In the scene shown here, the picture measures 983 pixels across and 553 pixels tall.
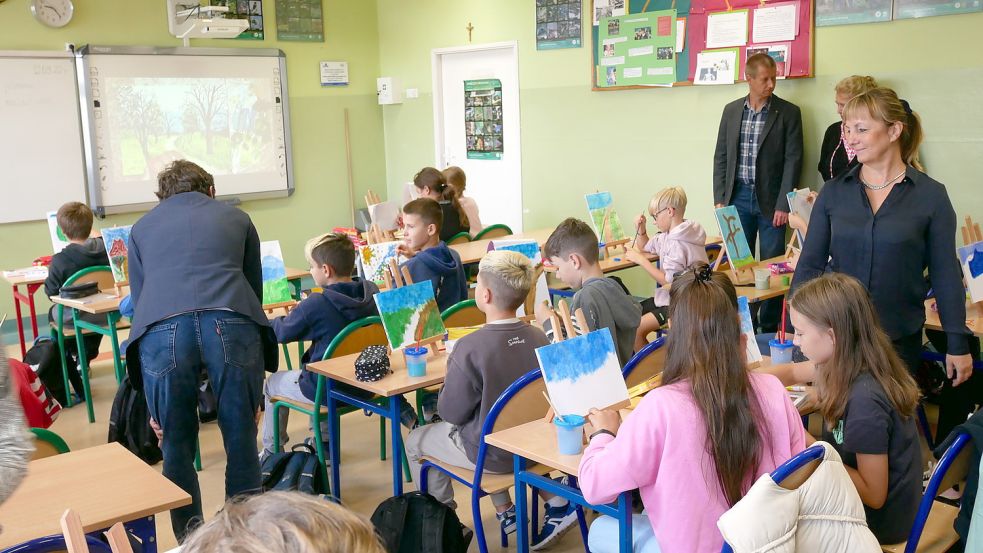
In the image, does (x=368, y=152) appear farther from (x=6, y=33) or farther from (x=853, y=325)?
(x=853, y=325)

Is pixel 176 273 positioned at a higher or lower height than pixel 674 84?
A: lower

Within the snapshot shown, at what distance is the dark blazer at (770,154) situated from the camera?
602 centimetres

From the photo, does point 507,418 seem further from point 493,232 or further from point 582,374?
point 493,232

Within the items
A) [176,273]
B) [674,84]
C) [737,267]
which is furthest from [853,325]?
[674,84]

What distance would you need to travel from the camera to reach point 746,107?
619 cm

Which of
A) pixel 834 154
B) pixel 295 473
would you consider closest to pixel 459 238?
pixel 834 154

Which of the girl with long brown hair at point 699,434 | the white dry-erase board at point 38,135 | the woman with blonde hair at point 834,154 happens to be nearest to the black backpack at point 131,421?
the girl with long brown hair at point 699,434

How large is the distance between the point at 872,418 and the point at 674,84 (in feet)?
16.1

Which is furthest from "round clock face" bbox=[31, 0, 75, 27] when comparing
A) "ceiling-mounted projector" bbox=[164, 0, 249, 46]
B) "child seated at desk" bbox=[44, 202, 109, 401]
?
"child seated at desk" bbox=[44, 202, 109, 401]

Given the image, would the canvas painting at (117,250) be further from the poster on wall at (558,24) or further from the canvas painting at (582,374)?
the poster on wall at (558,24)

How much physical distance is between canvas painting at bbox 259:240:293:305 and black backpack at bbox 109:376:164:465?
0.86 meters

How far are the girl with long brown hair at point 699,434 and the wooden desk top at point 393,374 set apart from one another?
117 centimetres

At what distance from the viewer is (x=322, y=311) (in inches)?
151

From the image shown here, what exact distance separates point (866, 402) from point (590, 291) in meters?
1.30
